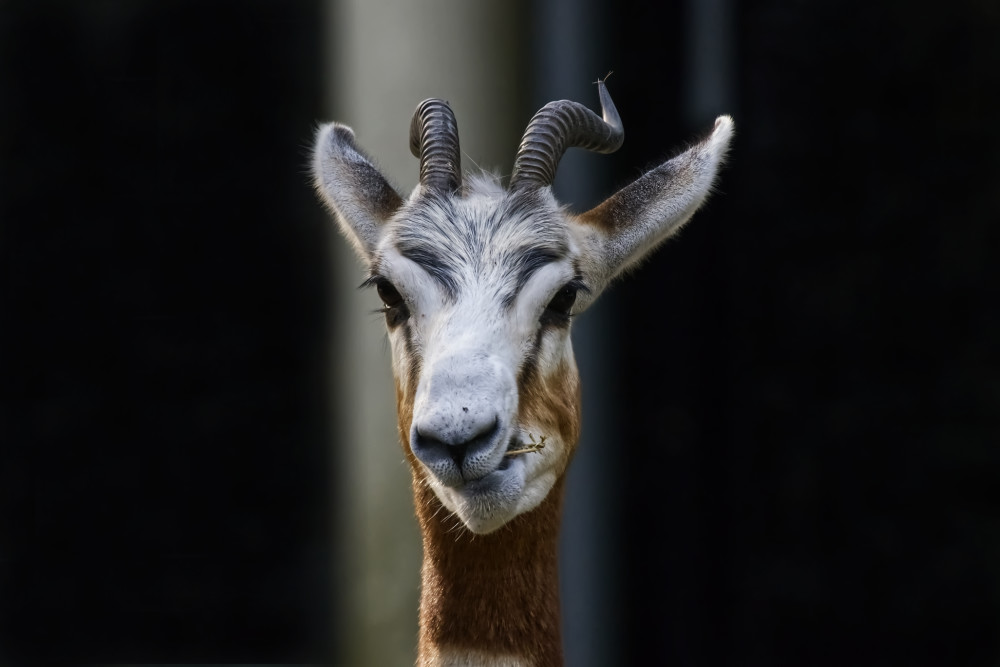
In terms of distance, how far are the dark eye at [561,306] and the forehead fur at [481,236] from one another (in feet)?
0.34

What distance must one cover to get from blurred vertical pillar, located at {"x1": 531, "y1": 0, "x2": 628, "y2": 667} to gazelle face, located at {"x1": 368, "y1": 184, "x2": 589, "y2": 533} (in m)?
1.54

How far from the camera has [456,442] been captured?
2.57m

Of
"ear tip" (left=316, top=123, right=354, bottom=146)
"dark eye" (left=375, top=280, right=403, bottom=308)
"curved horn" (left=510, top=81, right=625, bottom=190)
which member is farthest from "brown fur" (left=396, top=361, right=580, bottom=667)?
"ear tip" (left=316, top=123, right=354, bottom=146)

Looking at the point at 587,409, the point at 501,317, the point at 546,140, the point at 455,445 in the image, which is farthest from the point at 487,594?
the point at 587,409

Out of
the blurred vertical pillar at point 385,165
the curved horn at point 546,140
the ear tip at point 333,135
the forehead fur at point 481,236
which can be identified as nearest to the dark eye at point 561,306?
the forehead fur at point 481,236

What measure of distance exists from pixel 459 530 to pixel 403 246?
33.5 inches

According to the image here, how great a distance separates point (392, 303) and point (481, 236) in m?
0.34

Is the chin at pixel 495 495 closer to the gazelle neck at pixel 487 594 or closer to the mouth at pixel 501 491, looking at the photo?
the mouth at pixel 501 491

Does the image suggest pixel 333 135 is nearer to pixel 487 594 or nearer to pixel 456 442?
pixel 456 442

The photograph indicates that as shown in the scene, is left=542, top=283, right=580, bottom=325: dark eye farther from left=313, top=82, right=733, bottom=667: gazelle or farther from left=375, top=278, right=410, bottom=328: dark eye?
left=375, top=278, right=410, bottom=328: dark eye

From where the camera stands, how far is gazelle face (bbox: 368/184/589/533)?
2.63m

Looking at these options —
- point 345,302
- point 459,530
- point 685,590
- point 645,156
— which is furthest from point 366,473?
point 459,530

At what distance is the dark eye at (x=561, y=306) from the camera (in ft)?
10.2

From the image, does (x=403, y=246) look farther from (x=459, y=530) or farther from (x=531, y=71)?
(x=531, y=71)
